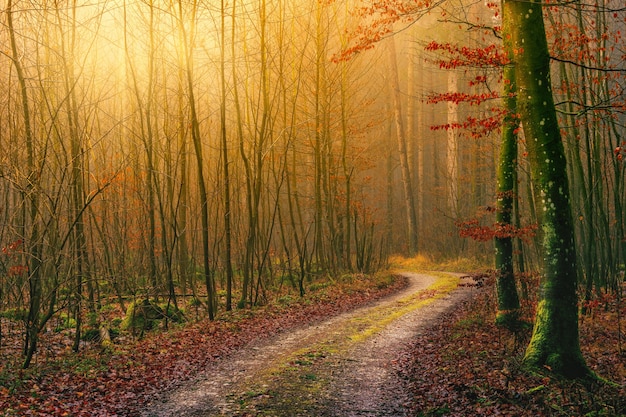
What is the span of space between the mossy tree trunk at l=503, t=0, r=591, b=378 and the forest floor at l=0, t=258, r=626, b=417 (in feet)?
1.62

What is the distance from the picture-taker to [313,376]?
25.3 ft

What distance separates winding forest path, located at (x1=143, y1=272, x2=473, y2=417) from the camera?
6.48m

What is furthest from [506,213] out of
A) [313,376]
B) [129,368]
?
[129,368]

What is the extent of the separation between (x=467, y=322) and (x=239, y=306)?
6111mm

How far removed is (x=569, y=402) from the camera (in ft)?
19.6

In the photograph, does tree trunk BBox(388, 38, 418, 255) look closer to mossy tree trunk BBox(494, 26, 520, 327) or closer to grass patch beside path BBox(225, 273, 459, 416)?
grass patch beside path BBox(225, 273, 459, 416)

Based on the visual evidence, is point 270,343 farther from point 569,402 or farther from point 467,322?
point 569,402

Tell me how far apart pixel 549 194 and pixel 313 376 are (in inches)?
167

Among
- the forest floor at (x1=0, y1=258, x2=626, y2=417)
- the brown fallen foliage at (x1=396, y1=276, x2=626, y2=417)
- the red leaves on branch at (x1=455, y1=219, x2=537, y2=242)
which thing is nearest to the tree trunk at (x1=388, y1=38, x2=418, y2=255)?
the forest floor at (x1=0, y1=258, x2=626, y2=417)

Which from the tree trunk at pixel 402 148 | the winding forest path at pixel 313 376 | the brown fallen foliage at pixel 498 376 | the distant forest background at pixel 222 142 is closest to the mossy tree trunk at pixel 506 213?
the brown fallen foliage at pixel 498 376

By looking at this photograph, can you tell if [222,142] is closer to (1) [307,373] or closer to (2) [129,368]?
(2) [129,368]

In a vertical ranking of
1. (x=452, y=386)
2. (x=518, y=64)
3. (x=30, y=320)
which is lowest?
(x=452, y=386)

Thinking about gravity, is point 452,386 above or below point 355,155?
below

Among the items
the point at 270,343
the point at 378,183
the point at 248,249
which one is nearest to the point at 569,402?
the point at 270,343
